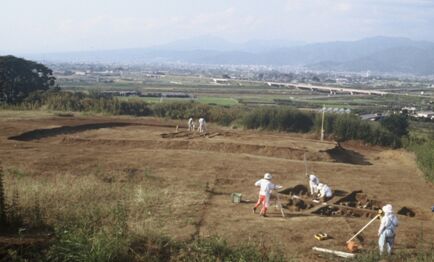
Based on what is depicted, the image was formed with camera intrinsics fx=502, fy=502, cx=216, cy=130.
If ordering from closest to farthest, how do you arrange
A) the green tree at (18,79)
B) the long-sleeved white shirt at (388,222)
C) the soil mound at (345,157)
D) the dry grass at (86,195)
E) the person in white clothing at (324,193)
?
the long-sleeved white shirt at (388,222) → the dry grass at (86,195) → the person in white clothing at (324,193) → the soil mound at (345,157) → the green tree at (18,79)

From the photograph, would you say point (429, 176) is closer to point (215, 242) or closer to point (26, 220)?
point (215, 242)

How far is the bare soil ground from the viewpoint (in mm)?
12578

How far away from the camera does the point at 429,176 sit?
69.5 feet

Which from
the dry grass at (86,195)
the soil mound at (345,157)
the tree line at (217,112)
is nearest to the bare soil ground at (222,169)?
the soil mound at (345,157)

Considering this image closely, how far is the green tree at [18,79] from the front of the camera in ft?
149

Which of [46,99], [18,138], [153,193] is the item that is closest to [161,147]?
[18,138]

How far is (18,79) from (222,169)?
111ft

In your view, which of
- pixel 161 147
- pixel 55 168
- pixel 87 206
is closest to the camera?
pixel 87 206

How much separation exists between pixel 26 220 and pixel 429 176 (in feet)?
54.7

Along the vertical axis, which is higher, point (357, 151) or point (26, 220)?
point (26, 220)

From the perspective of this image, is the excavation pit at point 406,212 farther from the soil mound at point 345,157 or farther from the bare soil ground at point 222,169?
the soil mound at point 345,157

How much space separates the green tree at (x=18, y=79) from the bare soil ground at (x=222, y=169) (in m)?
13.6

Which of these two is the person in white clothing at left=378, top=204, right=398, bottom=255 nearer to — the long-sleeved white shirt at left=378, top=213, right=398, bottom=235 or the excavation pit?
the long-sleeved white shirt at left=378, top=213, right=398, bottom=235

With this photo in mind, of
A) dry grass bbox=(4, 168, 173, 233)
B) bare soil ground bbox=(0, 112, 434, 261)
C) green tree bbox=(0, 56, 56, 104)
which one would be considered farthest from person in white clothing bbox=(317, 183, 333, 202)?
green tree bbox=(0, 56, 56, 104)
